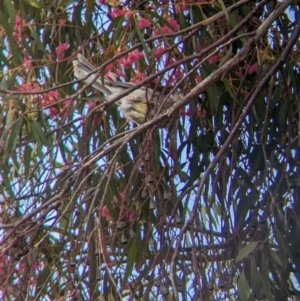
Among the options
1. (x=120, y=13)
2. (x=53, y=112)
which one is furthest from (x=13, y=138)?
(x=120, y=13)

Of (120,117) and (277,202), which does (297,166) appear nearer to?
(277,202)

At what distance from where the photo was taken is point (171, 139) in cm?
170

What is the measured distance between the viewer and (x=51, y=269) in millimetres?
1899

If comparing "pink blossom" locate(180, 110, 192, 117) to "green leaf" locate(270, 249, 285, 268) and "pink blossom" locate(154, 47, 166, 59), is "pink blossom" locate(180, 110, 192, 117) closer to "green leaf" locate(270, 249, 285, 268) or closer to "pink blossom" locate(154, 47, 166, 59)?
"pink blossom" locate(154, 47, 166, 59)

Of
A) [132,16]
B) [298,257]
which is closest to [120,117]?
[132,16]

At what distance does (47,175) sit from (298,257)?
1.99ft

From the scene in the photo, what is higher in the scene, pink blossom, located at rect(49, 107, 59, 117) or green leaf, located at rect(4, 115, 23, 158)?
pink blossom, located at rect(49, 107, 59, 117)

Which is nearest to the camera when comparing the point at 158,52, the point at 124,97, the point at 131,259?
the point at 131,259

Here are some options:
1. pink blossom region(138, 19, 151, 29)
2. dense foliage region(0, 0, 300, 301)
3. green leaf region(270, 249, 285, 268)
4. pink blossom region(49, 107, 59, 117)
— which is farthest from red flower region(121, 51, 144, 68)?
green leaf region(270, 249, 285, 268)

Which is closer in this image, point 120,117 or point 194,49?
point 194,49

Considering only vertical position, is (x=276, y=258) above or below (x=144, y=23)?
below

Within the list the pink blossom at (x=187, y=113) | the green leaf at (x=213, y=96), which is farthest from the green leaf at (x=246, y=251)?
the pink blossom at (x=187, y=113)

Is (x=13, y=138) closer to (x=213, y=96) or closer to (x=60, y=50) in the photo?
(x=60, y=50)

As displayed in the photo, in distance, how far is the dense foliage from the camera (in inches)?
66.2
